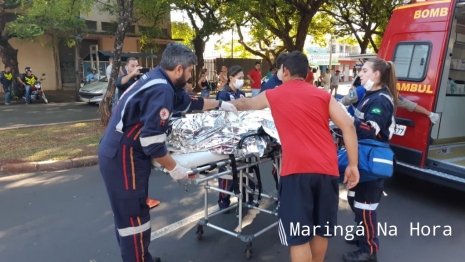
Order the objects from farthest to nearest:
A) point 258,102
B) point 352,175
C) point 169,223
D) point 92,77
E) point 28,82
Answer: point 92,77
point 28,82
point 169,223
point 258,102
point 352,175

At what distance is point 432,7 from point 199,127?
11.3ft

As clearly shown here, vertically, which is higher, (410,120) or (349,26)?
(349,26)

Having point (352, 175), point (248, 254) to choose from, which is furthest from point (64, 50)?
point (352, 175)

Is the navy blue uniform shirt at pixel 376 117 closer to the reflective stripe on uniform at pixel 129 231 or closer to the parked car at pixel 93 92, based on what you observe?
the reflective stripe on uniform at pixel 129 231

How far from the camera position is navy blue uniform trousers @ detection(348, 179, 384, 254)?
3104 millimetres

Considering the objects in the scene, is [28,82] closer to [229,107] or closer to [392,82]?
[229,107]

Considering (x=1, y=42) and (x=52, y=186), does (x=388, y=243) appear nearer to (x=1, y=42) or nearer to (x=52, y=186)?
(x=52, y=186)

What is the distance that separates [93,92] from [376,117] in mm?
12836

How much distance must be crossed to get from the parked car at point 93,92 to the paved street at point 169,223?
8.86 m

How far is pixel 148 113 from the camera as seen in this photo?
2352 mm

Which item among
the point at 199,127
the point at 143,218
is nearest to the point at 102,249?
the point at 143,218

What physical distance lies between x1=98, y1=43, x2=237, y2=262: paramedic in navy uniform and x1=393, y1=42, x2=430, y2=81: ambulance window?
3.38 metres

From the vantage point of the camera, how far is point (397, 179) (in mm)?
5559

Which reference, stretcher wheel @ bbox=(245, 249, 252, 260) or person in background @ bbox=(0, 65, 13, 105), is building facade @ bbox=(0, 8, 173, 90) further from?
stretcher wheel @ bbox=(245, 249, 252, 260)
